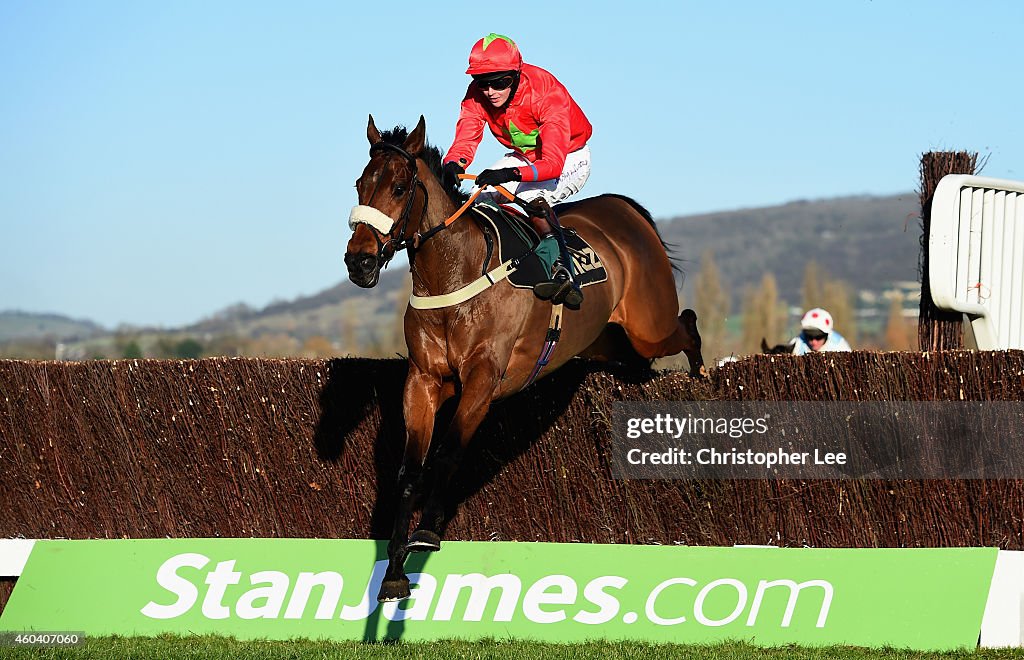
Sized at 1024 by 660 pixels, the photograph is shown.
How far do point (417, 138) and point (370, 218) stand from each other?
53cm

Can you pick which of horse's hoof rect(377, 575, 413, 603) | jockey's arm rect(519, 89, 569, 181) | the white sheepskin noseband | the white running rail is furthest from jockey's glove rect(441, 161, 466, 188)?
the white running rail

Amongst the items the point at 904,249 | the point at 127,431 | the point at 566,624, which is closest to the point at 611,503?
the point at 566,624

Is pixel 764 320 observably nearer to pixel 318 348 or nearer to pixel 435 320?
pixel 318 348

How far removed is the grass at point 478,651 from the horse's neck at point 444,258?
1.67m

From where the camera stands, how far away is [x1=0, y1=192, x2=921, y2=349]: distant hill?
14550 cm

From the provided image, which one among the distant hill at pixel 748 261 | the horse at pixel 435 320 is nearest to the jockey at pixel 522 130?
the horse at pixel 435 320

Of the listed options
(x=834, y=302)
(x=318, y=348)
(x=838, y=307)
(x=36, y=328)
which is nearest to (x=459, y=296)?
(x=318, y=348)

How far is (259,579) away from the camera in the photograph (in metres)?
6.44

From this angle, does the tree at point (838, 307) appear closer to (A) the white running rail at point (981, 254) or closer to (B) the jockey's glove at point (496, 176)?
(A) the white running rail at point (981, 254)

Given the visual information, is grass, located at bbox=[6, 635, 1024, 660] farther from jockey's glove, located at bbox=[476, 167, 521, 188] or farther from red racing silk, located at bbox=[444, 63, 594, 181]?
red racing silk, located at bbox=[444, 63, 594, 181]

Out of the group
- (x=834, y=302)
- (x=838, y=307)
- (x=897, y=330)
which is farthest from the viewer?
(x=897, y=330)

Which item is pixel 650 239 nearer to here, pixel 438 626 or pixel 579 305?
pixel 579 305

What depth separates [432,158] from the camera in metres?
5.42

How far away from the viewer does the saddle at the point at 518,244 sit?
561 cm
